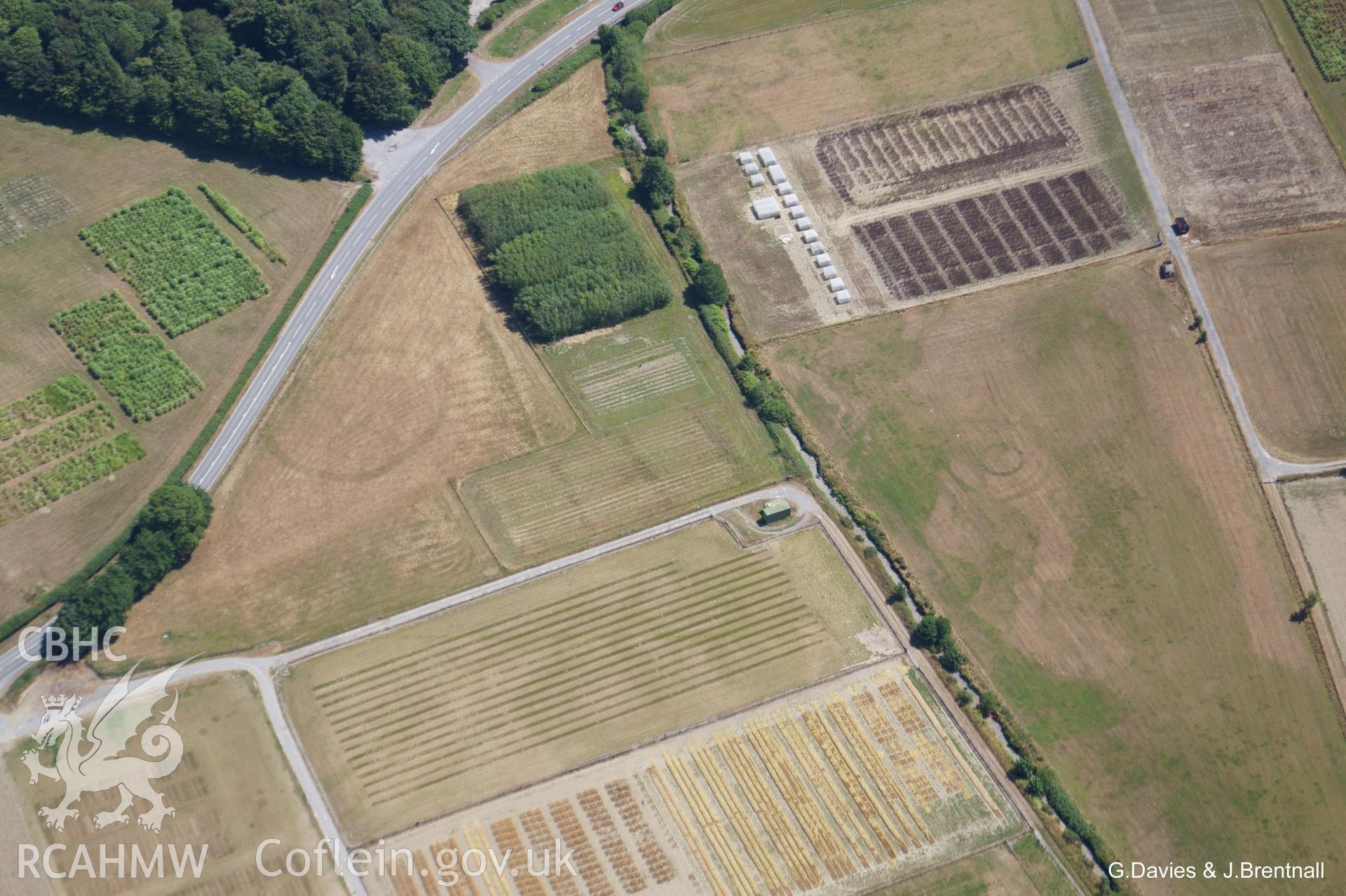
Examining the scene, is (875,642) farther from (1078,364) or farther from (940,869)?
(1078,364)

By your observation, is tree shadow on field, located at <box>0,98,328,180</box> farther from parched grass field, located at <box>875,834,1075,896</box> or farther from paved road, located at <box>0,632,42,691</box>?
parched grass field, located at <box>875,834,1075,896</box>

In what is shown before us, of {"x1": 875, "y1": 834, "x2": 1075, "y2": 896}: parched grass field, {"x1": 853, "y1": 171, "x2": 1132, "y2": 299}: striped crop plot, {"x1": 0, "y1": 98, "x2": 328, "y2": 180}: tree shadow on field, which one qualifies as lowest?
{"x1": 875, "y1": 834, "x2": 1075, "y2": 896}: parched grass field

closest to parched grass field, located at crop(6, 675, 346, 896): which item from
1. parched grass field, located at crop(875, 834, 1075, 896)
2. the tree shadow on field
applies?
parched grass field, located at crop(875, 834, 1075, 896)

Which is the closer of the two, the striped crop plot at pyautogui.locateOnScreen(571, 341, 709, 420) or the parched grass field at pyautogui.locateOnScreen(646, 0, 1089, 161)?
the striped crop plot at pyautogui.locateOnScreen(571, 341, 709, 420)

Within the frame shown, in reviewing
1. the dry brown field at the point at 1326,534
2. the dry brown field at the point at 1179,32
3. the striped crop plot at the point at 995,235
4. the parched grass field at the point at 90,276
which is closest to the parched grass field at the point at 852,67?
the dry brown field at the point at 1179,32

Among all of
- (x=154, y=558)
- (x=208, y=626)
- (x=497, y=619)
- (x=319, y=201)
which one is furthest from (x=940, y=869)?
(x=319, y=201)

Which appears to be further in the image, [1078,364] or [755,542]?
[1078,364]
